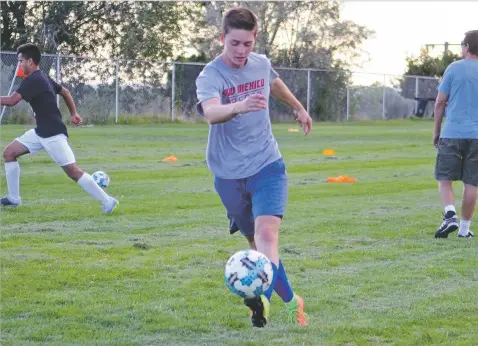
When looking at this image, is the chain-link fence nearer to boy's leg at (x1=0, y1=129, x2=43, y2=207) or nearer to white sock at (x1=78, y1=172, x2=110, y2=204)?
boy's leg at (x1=0, y1=129, x2=43, y2=207)

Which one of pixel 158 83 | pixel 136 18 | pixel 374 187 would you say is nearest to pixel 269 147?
pixel 374 187

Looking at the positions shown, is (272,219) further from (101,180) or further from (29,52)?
(101,180)

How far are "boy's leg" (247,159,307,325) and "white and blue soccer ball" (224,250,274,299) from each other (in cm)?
21

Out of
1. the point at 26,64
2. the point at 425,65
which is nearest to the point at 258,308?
the point at 26,64

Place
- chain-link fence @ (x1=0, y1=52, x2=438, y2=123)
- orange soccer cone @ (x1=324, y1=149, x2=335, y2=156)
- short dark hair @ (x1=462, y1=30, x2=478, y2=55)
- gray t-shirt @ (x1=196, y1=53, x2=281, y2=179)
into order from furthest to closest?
chain-link fence @ (x1=0, y1=52, x2=438, y2=123) → orange soccer cone @ (x1=324, y1=149, x2=335, y2=156) → short dark hair @ (x1=462, y1=30, x2=478, y2=55) → gray t-shirt @ (x1=196, y1=53, x2=281, y2=179)

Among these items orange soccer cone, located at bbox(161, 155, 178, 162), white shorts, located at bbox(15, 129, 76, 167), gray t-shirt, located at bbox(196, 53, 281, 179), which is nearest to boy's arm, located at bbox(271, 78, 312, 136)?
gray t-shirt, located at bbox(196, 53, 281, 179)

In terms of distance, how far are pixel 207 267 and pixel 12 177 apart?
4.58 meters

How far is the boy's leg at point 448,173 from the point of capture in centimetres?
1011

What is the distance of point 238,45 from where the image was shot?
6.25 metres

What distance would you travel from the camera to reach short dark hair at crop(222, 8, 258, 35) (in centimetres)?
618

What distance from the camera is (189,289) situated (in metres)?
7.29

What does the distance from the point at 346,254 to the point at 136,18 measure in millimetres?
34074

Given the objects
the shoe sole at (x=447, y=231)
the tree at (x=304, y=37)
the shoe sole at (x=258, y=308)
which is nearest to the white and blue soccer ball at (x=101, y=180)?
the shoe sole at (x=447, y=231)

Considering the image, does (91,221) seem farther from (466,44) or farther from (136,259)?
(466,44)
